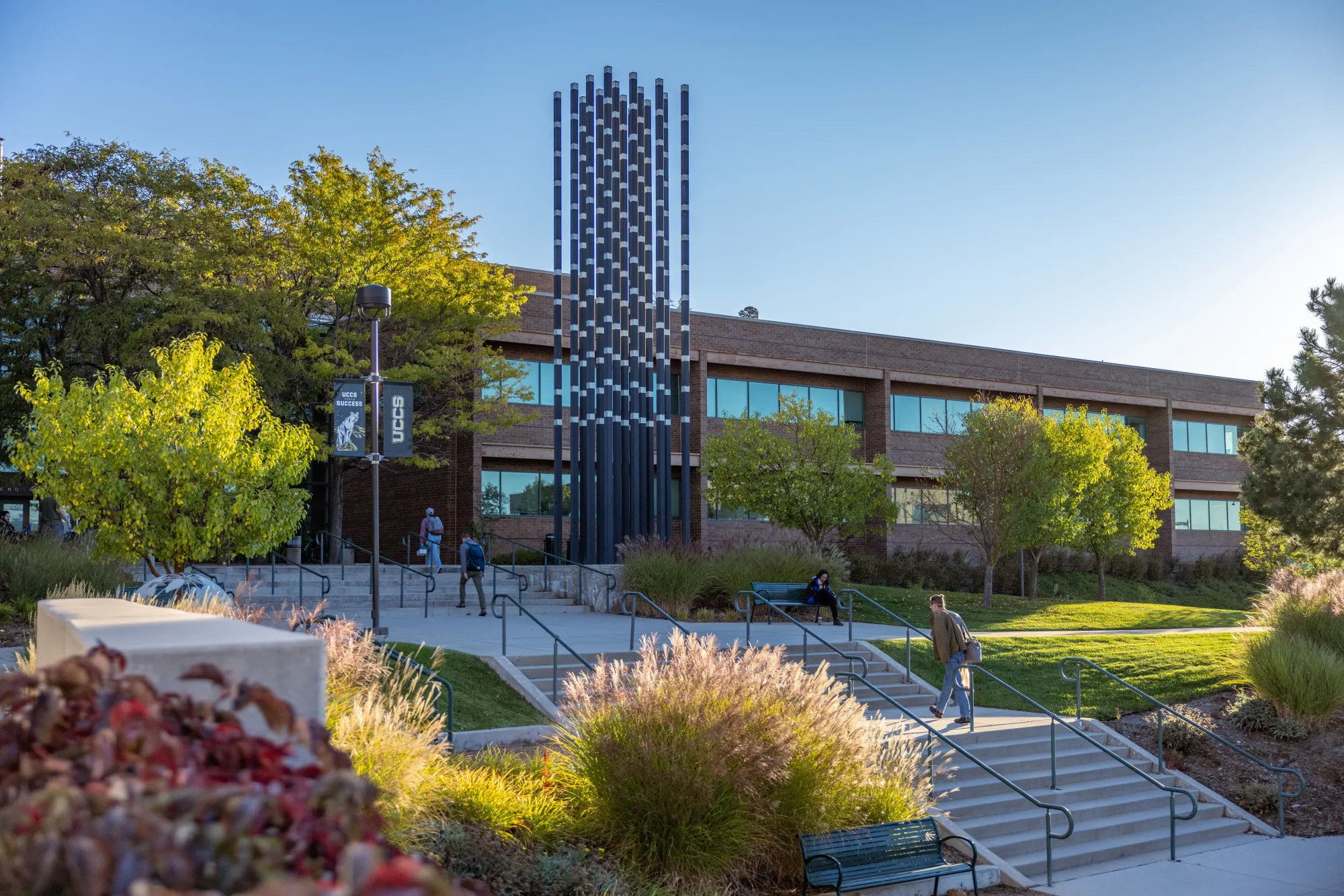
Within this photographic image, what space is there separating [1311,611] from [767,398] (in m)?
24.7

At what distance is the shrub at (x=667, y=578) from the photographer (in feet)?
77.0

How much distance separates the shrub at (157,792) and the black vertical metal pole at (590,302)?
25593mm

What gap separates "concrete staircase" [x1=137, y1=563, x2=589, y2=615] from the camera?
76.1ft

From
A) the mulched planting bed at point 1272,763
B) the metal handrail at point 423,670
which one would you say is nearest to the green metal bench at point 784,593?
the mulched planting bed at point 1272,763

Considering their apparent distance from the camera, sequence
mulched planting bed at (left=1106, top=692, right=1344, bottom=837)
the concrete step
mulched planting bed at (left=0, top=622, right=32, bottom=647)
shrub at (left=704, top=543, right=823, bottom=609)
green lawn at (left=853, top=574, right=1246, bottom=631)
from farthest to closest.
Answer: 1. green lawn at (left=853, top=574, right=1246, bottom=631)
2. shrub at (left=704, top=543, right=823, bottom=609)
3. mulched planting bed at (left=0, top=622, right=32, bottom=647)
4. mulched planting bed at (left=1106, top=692, right=1344, bottom=837)
5. the concrete step

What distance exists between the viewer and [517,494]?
37031 mm

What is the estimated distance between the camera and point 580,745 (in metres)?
9.28

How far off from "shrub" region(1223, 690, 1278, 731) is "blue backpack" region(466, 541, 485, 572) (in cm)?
1306

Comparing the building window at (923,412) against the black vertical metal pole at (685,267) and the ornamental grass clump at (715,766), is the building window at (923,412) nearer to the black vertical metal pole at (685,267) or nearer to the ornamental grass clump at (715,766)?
the black vertical metal pole at (685,267)

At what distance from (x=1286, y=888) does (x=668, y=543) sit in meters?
15.5

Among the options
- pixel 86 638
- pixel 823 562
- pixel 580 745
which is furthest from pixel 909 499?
pixel 86 638

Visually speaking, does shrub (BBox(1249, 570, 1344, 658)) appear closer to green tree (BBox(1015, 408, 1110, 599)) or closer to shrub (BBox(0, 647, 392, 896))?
green tree (BBox(1015, 408, 1110, 599))

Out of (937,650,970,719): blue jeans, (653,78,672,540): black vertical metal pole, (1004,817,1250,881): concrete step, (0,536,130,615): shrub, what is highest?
(653,78,672,540): black vertical metal pole

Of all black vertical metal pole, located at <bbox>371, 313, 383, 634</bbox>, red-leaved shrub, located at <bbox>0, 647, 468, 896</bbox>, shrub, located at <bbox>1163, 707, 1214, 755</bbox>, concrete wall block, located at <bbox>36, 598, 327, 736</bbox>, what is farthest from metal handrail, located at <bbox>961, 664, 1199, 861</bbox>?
red-leaved shrub, located at <bbox>0, 647, 468, 896</bbox>
